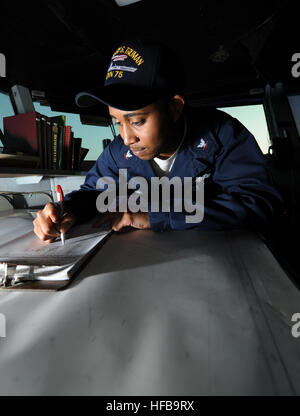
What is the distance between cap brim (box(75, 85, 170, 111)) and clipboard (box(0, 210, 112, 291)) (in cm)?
38

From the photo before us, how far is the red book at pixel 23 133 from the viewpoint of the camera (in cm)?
123

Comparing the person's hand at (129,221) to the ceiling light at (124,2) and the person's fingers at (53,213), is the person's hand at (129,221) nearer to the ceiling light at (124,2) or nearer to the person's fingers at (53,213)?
the person's fingers at (53,213)

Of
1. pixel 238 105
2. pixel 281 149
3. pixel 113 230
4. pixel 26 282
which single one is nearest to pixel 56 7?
pixel 113 230

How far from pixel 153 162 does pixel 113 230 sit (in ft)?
1.47

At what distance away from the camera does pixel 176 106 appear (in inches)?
32.1

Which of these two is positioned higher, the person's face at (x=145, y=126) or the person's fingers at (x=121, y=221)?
the person's face at (x=145, y=126)

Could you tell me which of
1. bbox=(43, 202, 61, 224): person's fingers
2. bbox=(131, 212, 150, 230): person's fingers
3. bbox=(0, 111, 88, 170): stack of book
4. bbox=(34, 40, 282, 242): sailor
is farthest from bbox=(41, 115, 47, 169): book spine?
bbox=(131, 212, 150, 230): person's fingers

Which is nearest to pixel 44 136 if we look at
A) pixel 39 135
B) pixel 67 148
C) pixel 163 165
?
pixel 39 135

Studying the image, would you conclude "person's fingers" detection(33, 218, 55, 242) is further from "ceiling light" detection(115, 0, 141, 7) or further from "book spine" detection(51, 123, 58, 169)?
"ceiling light" detection(115, 0, 141, 7)

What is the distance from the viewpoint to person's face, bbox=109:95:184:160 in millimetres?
691

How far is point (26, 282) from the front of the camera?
0.37 meters

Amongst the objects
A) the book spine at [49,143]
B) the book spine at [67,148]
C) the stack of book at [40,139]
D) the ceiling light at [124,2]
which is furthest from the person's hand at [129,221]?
the ceiling light at [124,2]
